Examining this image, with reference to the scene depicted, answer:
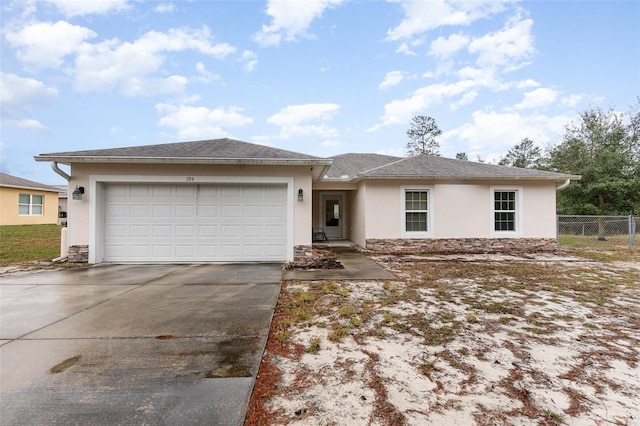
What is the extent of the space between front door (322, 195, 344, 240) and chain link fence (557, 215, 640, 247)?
9.64m

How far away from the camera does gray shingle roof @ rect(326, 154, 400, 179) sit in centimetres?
1334

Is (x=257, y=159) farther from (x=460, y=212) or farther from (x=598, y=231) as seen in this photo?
(x=598, y=231)

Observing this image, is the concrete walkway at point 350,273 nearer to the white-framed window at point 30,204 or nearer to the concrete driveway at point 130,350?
the concrete driveway at point 130,350

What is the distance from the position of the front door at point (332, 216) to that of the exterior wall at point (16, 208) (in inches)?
742

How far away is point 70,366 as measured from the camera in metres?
2.57

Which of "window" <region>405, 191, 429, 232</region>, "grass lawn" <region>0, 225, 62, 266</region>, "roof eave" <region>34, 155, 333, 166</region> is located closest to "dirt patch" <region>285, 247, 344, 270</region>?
"roof eave" <region>34, 155, 333, 166</region>

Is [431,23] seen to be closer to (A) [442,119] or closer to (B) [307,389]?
(B) [307,389]

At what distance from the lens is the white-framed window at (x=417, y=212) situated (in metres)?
10.4

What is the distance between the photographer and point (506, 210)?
34.9ft

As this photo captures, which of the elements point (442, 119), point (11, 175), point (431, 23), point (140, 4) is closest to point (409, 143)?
point (442, 119)

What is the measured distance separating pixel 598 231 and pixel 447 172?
32.8ft

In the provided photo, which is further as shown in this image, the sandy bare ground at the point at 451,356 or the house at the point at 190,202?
the house at the point at 190,202

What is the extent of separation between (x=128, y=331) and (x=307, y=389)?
2399 millimetres

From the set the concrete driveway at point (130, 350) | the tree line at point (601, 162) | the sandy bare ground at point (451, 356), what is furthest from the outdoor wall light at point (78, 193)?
the tree line at point (601, 162)
